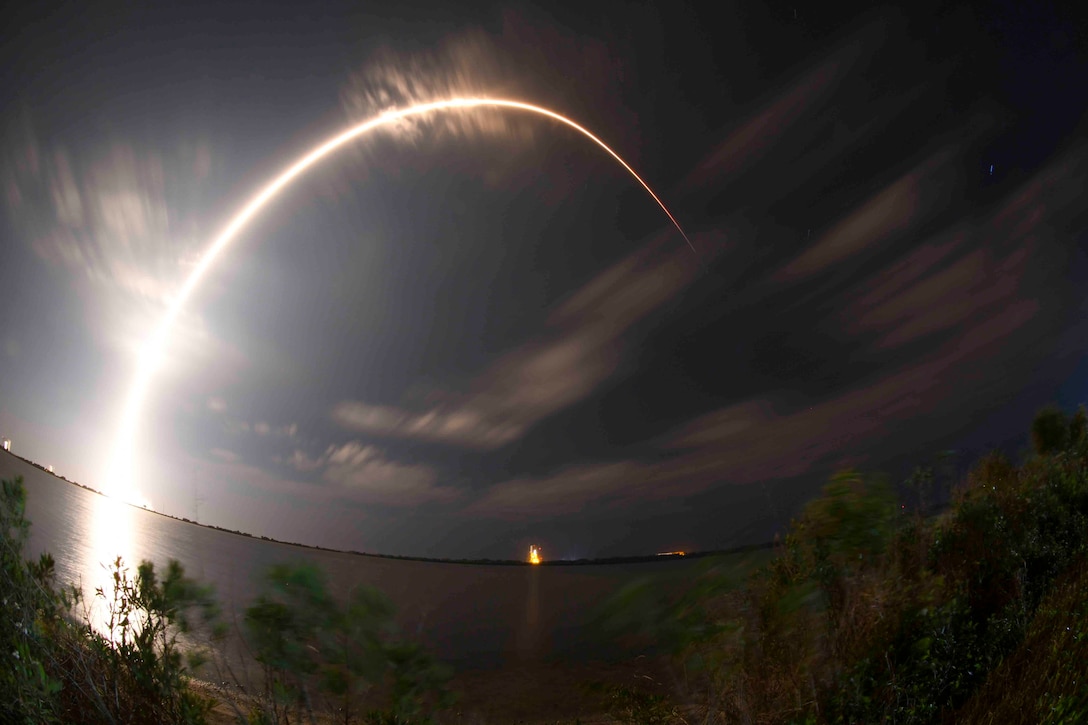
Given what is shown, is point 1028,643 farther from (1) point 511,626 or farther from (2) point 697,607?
(1) point 511,626

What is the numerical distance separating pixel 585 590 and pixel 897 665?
9.55 ft

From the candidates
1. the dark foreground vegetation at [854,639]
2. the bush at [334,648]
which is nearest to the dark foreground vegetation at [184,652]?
the bush at [334,648]

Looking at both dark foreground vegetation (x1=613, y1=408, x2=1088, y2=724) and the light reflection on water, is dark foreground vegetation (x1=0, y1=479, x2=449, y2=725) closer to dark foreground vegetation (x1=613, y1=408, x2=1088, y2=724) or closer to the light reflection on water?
the light reflection on water

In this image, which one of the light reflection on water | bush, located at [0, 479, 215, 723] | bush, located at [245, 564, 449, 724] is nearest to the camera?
bush, located at [245, 564, 449, 724]

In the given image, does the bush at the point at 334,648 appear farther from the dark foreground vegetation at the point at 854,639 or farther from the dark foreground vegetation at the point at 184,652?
the dark foreground vegetation at the point at 854,639

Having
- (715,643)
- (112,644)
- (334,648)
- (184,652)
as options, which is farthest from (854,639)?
(112,644)

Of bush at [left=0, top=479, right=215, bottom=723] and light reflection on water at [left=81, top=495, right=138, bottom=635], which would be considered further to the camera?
light reflection on water at [left=81, top=495, right=138, bottom=635]

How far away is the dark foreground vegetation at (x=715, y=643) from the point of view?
292 centimetres

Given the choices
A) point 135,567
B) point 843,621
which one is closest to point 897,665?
point 843,621

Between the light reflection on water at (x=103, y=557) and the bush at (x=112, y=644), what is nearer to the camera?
the bush at (x=112, y=644)

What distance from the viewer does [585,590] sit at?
13.8 ft

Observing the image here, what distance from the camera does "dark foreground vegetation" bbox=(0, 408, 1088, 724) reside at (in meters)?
2.92

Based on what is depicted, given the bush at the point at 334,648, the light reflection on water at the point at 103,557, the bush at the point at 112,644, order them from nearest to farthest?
the bush at the point at 334,648, the bush at the point at 112,644, the light reflection on water at the point at 103,557

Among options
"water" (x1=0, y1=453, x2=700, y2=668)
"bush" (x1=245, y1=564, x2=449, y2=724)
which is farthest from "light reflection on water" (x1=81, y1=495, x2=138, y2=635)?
"bush" (x1=245, y1=564, x2=449, y2=724)
